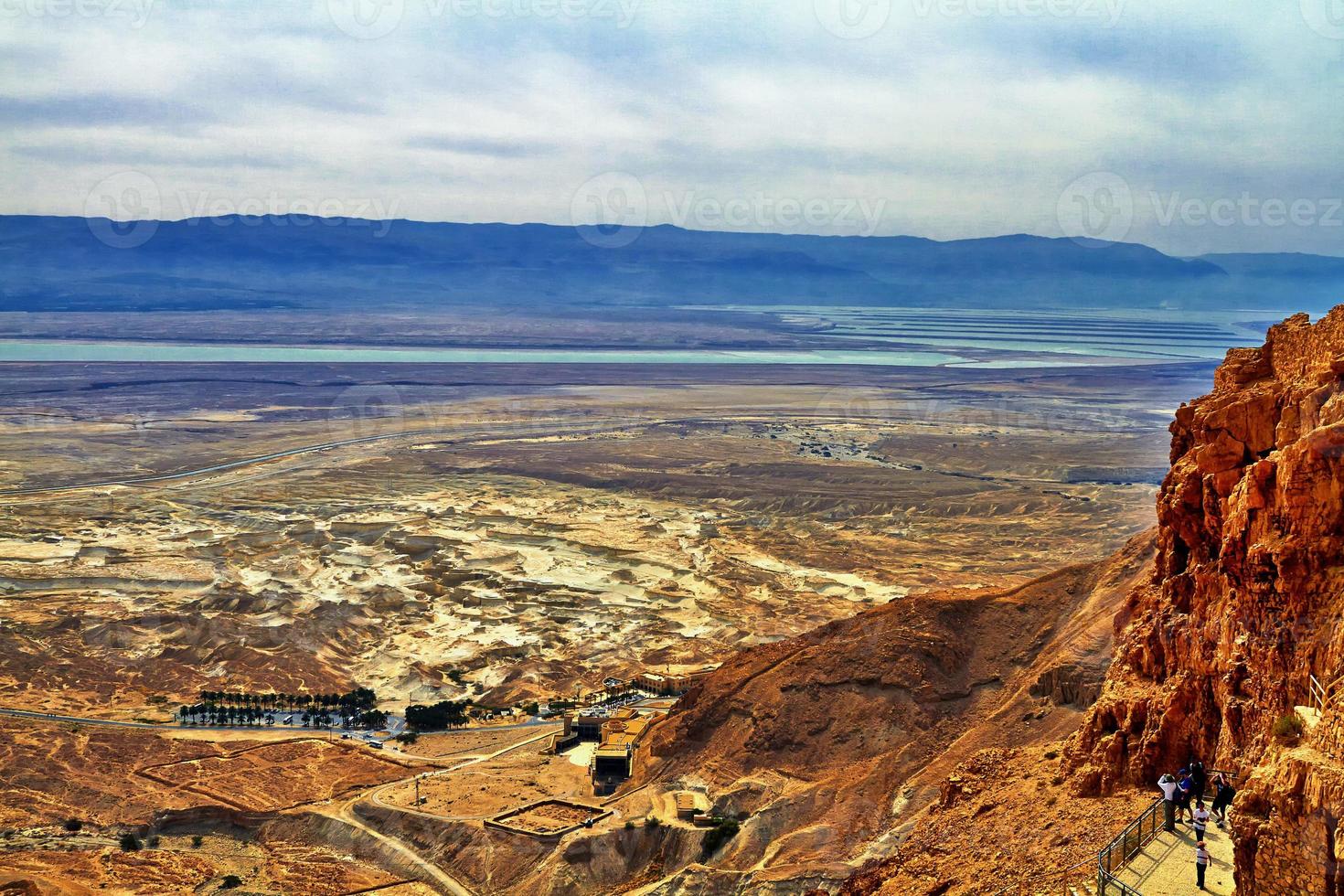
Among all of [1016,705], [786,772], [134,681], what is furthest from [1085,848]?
[134,681]

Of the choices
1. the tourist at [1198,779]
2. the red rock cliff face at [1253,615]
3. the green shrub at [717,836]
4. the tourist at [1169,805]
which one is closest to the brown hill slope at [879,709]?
the green shrub at [717,836]

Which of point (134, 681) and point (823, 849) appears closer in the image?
point (823, 849)

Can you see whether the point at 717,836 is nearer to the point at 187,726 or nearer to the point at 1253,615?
the point at 1253,615

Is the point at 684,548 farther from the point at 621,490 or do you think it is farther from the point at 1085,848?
the point at 1085,848

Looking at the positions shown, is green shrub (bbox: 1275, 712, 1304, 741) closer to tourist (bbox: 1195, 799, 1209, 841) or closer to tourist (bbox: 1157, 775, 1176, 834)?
tourist (bbox: 1195, 799, 1209, 841)

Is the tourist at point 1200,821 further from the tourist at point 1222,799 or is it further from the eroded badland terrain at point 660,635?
the tourist at point 1222,799
